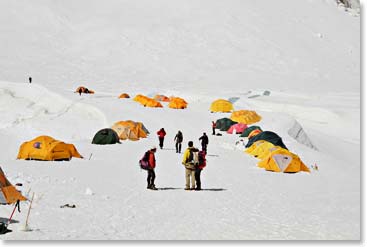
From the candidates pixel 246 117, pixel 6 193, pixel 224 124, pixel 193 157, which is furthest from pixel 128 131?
pixel 6 193

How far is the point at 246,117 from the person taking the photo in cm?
3934

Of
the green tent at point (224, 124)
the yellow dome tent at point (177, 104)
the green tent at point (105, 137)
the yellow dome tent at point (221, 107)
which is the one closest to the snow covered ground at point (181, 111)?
the green tent at point (105, 137)

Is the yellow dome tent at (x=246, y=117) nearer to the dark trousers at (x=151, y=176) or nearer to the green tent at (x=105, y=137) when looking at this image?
the green tent at (x=105, y=137)

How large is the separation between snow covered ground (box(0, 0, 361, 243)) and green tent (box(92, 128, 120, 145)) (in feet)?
2.41

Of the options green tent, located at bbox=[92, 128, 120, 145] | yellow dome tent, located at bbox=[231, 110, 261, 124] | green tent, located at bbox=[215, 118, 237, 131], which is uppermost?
yellow dome tent, located at bbox=[231, 110, 261, 124]

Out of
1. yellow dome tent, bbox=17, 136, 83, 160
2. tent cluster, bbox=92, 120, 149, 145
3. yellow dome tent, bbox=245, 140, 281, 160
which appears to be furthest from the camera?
tent cluster, bbox=92, 120, 149, 145

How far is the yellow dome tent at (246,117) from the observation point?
39.1 m

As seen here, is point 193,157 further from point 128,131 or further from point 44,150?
point 128,131

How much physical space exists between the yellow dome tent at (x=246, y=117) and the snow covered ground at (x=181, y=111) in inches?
34.5

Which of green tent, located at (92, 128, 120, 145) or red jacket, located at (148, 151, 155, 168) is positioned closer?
red jacket, located at (148, 151, 155, 168)

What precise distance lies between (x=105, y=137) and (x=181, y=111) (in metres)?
15.7

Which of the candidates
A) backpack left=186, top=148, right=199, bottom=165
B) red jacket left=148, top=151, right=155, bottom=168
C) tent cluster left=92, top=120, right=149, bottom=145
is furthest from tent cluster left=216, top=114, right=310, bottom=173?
red jacket left=148, top=151, right=155, bottom=168

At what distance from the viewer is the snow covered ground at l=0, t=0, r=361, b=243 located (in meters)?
11.3

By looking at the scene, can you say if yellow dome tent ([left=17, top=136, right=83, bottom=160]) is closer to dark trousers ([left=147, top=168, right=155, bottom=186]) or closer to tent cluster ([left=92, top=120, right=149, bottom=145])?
tent cluster ([left=92, top=120, right=149, bottom=145])
